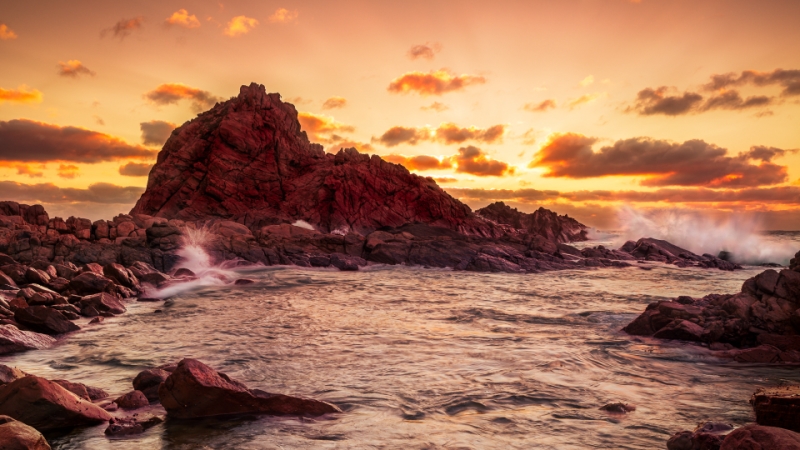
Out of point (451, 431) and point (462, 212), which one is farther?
point (462, 212)

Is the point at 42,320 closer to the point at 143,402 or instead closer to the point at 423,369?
the point at 143,402

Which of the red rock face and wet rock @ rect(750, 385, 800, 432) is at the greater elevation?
the red rock face

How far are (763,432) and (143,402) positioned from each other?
797 cm

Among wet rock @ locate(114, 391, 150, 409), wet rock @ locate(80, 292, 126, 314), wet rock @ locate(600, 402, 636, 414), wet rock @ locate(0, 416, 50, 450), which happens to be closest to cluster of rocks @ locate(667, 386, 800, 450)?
wet rock @ locate(600, 402, 636, 414)

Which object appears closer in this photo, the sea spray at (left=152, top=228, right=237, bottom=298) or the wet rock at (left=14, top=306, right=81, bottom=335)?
the wet rock at (left=14, top=306, right=81, bottom=335)

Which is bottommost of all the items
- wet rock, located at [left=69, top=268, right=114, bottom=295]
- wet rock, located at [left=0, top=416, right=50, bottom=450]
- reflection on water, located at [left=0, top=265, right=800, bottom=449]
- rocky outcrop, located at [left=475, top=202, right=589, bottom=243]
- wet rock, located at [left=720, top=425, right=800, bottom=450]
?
reflection on water, located at [left=0, top=265, right=800, bottom=449]

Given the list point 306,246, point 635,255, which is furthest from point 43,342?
point 635,255

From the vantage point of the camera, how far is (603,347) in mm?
12625

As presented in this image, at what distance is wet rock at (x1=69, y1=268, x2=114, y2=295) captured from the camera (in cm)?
1816

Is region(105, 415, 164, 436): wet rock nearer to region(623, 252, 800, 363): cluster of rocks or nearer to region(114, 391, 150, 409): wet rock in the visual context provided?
region(114, 391, 150, 409): wet rock

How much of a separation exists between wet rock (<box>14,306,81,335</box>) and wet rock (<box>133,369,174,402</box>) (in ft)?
20.9

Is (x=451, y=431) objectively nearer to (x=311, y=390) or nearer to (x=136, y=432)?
(x=311, y=390)

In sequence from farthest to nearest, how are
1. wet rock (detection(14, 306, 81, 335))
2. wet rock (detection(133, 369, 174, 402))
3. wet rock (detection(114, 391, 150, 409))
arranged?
wet rock (detection(14, 306, 81, 335)) < wet rock (detection(133, 369, 174, 402)) < wet rock (detection(114, 391, 150, 409))

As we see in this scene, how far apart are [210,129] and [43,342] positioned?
57155mm
